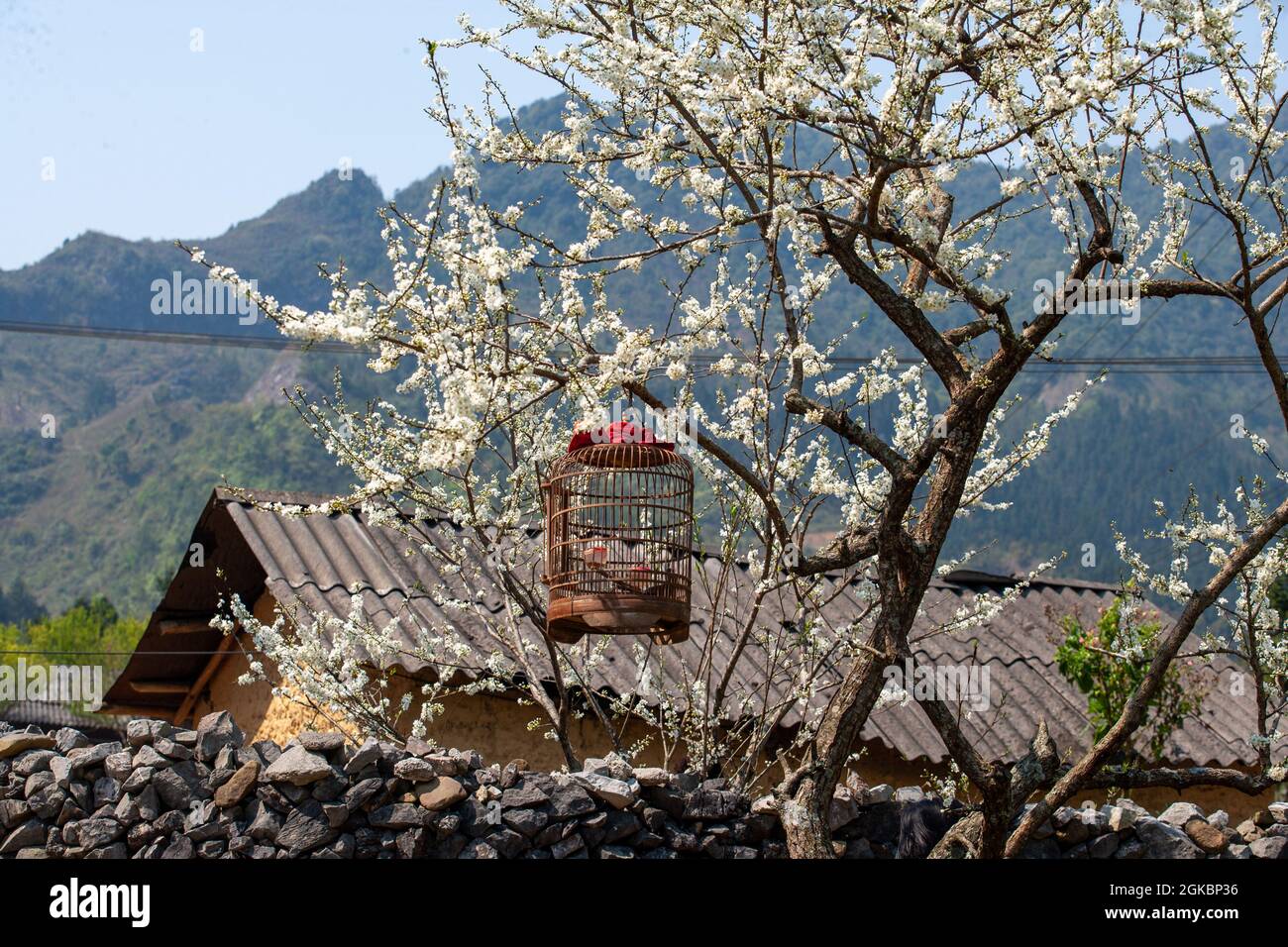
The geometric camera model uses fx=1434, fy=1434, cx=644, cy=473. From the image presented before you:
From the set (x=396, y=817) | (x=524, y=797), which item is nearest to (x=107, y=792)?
(x=396, y=817)

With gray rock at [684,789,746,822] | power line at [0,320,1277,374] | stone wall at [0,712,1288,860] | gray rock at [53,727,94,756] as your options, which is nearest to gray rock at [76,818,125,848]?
stone wall at [0,712,1288,860]

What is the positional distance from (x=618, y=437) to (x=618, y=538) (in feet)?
1.48

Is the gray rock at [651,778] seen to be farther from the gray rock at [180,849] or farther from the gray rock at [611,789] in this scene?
the gray rock at [180,849]

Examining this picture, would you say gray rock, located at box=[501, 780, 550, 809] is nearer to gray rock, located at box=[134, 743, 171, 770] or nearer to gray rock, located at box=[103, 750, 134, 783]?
gray rock, located at box=[134, 743, 171, 770]

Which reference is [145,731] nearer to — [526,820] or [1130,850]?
[526,820]

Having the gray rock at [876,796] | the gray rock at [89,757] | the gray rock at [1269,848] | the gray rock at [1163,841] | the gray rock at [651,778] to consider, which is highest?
the gray rock at [89,757]

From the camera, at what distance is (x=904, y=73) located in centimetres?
546

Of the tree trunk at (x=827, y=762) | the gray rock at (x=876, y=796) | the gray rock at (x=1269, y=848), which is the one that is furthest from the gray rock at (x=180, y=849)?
the gray rock at (x=1269, y=848)

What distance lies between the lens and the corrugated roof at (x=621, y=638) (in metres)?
9.57

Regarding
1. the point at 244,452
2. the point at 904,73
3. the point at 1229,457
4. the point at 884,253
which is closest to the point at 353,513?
the point at 884,253

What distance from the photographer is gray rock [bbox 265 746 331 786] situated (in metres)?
5.98

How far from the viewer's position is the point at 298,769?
19.6 feet

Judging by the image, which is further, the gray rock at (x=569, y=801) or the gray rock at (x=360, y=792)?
the gray rock at (x=569, y=801)
